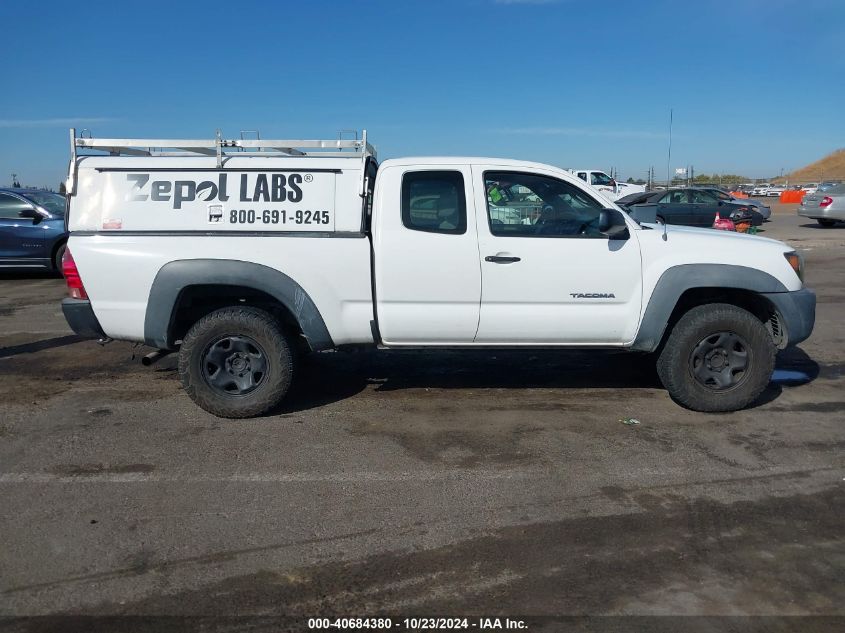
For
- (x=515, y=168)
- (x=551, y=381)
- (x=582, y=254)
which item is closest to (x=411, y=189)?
(x=515, y=168)

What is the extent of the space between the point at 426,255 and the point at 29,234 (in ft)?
34.0

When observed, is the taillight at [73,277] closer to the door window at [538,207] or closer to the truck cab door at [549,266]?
the truck cab door at [549,266]

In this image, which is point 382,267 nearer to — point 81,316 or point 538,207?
point 538,207

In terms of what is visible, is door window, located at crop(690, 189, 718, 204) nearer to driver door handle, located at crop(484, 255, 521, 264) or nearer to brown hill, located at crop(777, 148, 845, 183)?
driver door handle, located at crop(484, 255, 521, 264)

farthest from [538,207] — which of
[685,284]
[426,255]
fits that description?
[685,284]

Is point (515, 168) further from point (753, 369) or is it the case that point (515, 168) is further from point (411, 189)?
point (753, 369)

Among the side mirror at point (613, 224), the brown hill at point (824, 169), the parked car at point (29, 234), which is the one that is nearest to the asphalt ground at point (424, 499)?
the side mirror at point (613, 224)

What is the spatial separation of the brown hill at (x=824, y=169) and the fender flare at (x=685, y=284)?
85717 millimetres

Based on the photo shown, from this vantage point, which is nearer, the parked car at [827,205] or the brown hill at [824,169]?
the parked car at [827,205]

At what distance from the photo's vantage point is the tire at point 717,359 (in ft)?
19.1

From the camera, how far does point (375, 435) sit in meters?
5.53

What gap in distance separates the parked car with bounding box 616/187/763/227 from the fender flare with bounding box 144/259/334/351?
62.0ft

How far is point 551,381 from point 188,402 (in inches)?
127

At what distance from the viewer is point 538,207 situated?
5.84m
